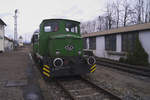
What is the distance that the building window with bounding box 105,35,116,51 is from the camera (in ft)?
42.9

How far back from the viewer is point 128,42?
1130 centimetres

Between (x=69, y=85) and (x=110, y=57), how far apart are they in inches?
349

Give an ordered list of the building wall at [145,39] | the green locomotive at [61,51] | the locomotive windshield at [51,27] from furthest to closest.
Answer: the building wall at [145,39]
the locomotive windshield at [51,27]
the green locomotive at [61,51]

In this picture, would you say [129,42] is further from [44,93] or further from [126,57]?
[44,93]

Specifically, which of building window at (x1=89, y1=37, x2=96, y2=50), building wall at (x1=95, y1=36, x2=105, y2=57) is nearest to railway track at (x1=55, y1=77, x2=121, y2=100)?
building wall at (x1=95, y1=36, x2=105, y2=57)

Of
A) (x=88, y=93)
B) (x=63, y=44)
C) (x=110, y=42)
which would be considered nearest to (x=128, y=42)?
(x=110, y=42)

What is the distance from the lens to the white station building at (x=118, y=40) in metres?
9.87

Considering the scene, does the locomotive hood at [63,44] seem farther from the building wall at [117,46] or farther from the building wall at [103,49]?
the building wall at [103,49]

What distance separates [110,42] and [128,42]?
2499 millimetres

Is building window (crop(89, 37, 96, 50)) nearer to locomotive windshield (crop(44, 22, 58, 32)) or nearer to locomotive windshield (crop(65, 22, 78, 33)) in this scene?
locomotive windshield (crop(65, 22, 78, 33))

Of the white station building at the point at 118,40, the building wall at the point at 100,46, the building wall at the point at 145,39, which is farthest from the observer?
the building wall at the point at 100,46

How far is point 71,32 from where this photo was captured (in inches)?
283

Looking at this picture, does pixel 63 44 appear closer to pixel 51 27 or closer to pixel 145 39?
pixel 51 27

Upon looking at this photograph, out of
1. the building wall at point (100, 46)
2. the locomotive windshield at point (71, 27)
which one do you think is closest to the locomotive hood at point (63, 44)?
the locomotive windshield at point (71, 27)
